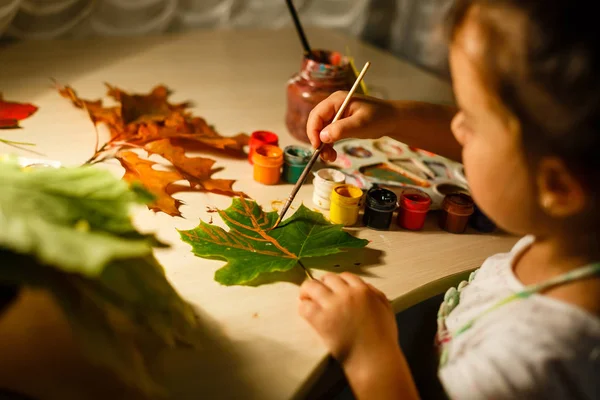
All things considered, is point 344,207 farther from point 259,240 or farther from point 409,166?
point 409,166

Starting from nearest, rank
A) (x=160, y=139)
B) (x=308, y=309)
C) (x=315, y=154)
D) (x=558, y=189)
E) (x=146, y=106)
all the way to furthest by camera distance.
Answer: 1. (x=558, y=189)
2. (x=308, y=309)
3. (x=315, y=154)
4. (x=160, y=139)
5. (x=146, y=106)

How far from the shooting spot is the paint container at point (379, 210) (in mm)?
813

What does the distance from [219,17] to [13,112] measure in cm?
77

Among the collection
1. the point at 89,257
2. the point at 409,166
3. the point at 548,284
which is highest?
the point at 89,257

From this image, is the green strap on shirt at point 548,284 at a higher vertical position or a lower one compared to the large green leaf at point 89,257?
lower

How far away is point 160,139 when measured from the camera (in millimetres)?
942

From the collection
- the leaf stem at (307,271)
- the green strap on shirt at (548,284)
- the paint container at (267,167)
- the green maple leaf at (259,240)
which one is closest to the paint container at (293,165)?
the paint container at (267,167)

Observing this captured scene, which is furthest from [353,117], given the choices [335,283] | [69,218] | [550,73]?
[69,218]

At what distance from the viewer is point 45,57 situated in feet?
4.01

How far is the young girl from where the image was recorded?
0.47 meters

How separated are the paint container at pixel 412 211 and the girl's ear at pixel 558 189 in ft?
1.00

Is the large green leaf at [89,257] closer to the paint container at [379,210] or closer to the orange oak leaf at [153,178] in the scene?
the orange oak leaf at [153,178]

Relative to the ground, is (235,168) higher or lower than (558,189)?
lower

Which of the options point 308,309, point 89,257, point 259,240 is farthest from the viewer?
point 259,240
